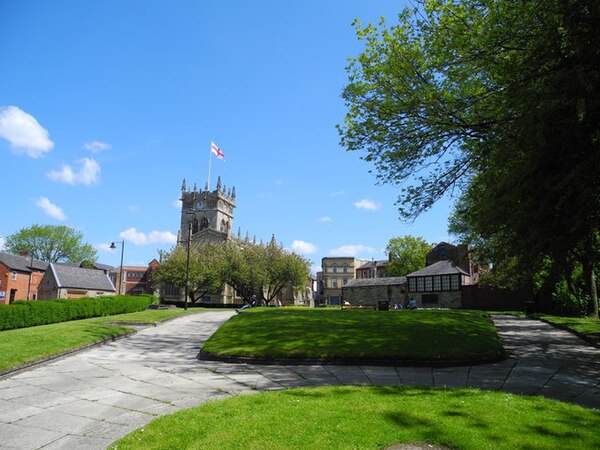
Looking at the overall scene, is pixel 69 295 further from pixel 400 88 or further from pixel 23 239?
pixel 400 88

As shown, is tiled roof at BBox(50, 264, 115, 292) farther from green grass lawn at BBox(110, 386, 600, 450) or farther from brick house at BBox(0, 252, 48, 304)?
green grass lawn at BBox(110, 386, 600, 450)

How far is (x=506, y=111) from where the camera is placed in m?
12.5

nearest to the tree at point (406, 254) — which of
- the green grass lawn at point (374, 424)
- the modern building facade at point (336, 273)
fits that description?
the modern building facade at point (336, 273)

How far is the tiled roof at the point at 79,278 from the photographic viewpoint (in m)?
56.7

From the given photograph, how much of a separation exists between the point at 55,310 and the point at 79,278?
3872 centimetres

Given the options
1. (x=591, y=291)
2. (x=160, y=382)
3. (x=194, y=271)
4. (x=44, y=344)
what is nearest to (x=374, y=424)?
(x=160, y=382)

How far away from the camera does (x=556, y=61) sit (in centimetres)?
1008

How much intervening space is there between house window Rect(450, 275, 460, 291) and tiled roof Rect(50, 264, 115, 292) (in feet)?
161

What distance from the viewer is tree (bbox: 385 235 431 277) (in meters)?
84.4

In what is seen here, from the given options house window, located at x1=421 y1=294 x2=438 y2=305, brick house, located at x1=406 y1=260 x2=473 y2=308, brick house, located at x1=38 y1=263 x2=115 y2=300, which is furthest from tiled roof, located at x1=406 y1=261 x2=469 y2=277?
brick house, located at x1=38 y1=263 x2=115 y2=300

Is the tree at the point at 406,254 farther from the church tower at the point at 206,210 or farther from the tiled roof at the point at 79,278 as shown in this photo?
the tiled roof at the point at 79,278

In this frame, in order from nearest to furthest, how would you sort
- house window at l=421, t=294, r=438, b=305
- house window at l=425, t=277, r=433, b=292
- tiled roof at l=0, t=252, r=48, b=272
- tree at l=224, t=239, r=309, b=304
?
house window at l=421, t=294, r=438, b=305 < house window at l=425, t=277, r=433, b=292 < tiled roof at l=0, t=252, r=48, b=272 < tree at l=224, t=239, r=309, b=304

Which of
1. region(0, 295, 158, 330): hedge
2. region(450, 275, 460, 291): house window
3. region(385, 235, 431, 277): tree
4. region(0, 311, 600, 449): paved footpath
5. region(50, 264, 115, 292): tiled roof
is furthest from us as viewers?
region(385, 235, 431, 277): tree

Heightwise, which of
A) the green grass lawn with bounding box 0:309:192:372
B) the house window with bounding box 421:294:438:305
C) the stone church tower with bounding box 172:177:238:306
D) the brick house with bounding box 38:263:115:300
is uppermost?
the stone church tower with bounding box 172:177:238:306
